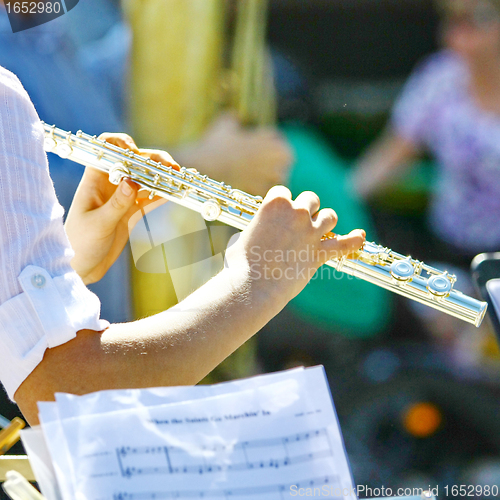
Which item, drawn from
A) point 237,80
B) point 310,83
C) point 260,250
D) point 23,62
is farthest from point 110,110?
point 260,250

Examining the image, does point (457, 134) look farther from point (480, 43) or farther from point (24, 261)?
point (24, 261)

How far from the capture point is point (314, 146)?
1.72 metres

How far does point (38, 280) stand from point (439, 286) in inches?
24.1

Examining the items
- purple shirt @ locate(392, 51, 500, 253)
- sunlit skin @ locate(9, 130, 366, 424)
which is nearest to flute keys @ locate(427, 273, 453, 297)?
sunlit skin @ locate(9, 130, 366, 424)

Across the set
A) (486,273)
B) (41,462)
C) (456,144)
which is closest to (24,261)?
(41,462)

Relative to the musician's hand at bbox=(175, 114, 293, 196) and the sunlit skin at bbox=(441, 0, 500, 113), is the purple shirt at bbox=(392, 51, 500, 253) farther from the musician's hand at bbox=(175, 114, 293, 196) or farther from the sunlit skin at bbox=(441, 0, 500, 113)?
the musician's hand at bbox=(175, 114, 293, 196)

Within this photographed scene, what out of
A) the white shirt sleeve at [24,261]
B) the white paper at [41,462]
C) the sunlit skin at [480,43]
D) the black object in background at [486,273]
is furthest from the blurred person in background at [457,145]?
the white paper at [41,462]

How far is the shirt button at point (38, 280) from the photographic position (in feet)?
1.66

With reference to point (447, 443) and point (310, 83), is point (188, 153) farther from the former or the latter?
point (447, 443)

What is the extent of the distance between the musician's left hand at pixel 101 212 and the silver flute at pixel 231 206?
26 mm

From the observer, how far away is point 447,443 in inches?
70.0

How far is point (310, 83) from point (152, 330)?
1.36 m

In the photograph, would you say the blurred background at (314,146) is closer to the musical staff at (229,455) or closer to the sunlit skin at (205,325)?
the sunlit skin at (205,325)

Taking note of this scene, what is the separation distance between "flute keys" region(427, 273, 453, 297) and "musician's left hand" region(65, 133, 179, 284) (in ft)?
1.63
